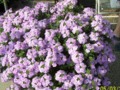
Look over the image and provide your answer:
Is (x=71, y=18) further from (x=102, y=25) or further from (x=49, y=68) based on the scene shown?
(x=49, y=68)

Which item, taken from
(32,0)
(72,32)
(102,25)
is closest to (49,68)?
(72,32)

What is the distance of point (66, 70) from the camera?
2.78 m

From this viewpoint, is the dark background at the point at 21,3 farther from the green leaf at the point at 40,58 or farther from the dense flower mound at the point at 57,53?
the green leaf at the point at 40,58

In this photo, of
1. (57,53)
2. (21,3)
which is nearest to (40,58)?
(57,53)

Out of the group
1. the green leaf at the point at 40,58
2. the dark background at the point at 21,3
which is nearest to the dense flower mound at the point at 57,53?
the green leaf at the point at 40,58

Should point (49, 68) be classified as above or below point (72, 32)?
below

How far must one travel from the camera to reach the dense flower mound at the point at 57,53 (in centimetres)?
266

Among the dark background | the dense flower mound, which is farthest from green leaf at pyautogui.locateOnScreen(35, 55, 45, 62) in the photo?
the dark background

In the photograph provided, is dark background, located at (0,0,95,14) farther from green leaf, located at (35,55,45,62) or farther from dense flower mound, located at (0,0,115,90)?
green leaf, located at (35,55,45,62)

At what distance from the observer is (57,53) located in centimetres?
268

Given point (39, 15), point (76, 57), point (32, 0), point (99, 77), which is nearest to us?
point (76, 57)

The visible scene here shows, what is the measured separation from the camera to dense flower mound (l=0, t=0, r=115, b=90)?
2.66 metres

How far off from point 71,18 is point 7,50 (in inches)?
23.8

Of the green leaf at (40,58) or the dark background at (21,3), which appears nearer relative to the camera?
A: the green leaf at (40,58)
